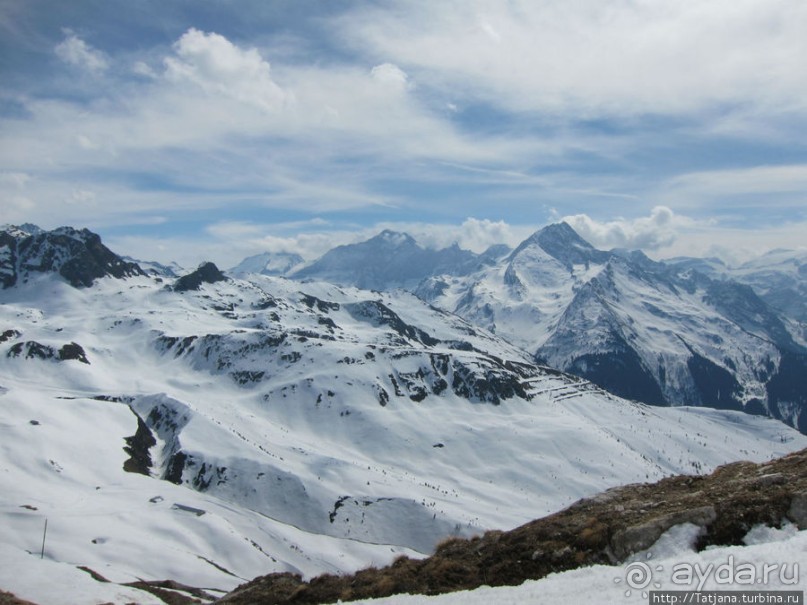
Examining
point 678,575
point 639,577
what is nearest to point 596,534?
point 639,577

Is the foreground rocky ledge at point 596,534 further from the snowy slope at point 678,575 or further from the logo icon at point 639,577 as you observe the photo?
the logo icon at point 639,577

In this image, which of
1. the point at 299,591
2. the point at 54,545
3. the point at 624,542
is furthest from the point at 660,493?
the point at 54,545

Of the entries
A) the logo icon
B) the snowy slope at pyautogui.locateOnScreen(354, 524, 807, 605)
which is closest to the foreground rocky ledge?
the snowy slope at pyautogui.locateOnScreen(354, 524, 807, 605)

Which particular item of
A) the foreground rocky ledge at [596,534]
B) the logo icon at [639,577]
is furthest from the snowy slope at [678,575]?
the foreground rocky ledge at [596,534]

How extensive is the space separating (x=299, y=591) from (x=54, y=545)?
380 feet

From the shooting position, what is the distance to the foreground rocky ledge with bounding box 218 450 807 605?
2117 cm

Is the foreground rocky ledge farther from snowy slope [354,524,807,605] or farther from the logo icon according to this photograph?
the logo icon

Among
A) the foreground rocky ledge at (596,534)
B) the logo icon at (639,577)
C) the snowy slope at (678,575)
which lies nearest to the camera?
the snowy slope at (678,575)

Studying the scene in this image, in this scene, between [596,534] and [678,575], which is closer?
[678,575]

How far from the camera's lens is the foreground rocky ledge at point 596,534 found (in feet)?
69.5

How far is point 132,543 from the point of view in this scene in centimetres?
13288

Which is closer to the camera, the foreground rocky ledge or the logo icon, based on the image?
the logo icon

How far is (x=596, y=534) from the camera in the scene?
2323 cm

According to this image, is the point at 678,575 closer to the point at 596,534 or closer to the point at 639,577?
the point at 639,577
